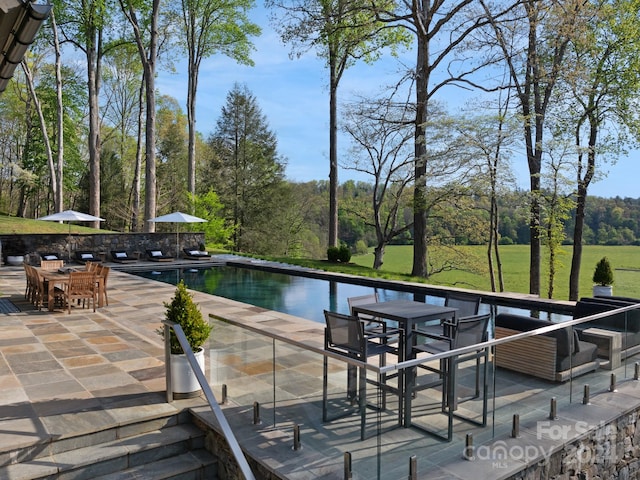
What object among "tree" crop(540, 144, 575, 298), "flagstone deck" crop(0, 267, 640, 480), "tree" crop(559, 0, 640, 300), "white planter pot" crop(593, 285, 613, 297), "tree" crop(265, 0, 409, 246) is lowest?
"flagstone deck" crop(0, 267, 640, 480)

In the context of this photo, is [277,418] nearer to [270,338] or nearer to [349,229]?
[270,338]

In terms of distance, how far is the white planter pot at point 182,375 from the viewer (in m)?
4.54

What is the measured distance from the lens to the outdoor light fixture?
4.44m

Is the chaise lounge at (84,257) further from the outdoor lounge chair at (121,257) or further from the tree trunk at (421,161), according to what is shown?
the tree trunk at (421,161)

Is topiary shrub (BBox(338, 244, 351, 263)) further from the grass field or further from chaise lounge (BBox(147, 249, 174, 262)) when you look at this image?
chaise lounge (BBox(147, 249, 174, 262))

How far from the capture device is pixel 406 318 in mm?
4176

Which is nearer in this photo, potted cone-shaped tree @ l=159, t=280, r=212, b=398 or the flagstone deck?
the flagstone deck

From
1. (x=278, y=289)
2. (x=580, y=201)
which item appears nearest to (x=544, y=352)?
(x=278, y=289)

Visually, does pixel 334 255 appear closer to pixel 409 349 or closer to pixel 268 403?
pixel 409 349

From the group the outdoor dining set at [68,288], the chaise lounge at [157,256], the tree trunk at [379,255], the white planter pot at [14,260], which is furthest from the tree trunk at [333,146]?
the outdoor dining set at [68,288]

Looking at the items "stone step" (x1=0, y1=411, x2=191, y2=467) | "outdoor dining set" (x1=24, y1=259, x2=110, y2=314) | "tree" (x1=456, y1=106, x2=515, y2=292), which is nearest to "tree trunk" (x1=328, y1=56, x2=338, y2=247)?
"tree" (x1=456, y1=106, x2=515, y2=292)

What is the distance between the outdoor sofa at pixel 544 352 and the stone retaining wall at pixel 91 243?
51.9ft

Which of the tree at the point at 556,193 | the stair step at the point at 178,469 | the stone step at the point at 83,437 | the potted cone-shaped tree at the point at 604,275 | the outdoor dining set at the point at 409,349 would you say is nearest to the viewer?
the outdoor dining set at the point at 409,349

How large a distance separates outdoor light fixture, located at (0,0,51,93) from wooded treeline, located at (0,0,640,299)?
13019 millimetres
